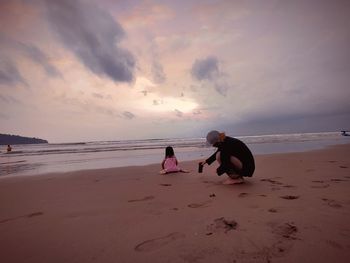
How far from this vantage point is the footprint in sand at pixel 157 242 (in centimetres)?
219

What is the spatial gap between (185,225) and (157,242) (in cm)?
47

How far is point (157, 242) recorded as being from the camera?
2.29m

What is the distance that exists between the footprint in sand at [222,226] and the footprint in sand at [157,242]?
12.9 inches

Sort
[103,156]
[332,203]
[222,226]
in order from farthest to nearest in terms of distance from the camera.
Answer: [103,156]
[332,203]
[222,226]

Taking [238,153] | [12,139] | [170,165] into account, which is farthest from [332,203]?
[12,139]

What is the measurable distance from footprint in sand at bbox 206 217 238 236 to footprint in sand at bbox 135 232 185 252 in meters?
0.33

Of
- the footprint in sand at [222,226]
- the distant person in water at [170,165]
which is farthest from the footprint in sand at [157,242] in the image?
the distant person in water at [170,165]

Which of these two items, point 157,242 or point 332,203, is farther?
point 332,203

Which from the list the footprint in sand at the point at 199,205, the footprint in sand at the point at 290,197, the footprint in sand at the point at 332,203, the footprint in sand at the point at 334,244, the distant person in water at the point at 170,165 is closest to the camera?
the footprint in sand at the point at 334,244

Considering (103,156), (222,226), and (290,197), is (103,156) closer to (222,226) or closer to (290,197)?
(290,197)

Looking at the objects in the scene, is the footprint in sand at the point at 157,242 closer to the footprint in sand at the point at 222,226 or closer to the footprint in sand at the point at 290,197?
the footprint in sand at the point at 222,226

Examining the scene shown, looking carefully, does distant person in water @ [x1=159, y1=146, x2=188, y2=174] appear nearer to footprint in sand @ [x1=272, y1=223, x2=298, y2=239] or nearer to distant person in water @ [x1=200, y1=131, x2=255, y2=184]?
distant person in water @ [x1=200, y1=131, x2=255, y2=184]

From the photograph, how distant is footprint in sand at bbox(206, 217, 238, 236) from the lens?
97.1 inches

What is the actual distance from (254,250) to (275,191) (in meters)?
2.34
